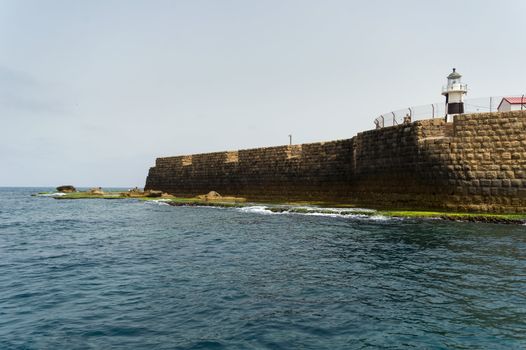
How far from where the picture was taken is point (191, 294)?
9.08 m

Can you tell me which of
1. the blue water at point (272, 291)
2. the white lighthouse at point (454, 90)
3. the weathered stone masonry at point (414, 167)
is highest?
the white lighthouse at point (454, 90)

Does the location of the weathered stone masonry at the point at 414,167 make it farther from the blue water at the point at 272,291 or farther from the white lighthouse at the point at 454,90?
the white lighthouse at the point at 454,90

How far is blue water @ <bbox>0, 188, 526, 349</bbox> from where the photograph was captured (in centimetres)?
671

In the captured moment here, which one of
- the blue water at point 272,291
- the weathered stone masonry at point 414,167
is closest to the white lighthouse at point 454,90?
the weathered stone masonry at point 414,167

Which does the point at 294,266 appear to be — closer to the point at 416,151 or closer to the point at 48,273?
the point at 48,273

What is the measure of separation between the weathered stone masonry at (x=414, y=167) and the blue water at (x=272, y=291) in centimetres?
458

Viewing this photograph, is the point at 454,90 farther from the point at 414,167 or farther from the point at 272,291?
the point at 272,291

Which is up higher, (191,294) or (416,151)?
(416,151)

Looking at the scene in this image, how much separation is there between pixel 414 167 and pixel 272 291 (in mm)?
18210

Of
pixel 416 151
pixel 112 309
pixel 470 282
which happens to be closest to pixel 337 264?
pixel 470 282

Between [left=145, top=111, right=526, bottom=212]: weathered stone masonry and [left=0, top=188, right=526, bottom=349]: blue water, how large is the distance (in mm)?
4584

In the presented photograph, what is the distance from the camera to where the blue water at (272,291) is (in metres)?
6.71

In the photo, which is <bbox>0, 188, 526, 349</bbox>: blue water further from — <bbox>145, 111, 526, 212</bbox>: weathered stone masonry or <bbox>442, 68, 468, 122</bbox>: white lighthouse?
<bbox>442, 68, 468, 122</bbox>: white lighthouse

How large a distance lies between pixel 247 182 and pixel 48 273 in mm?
31677
